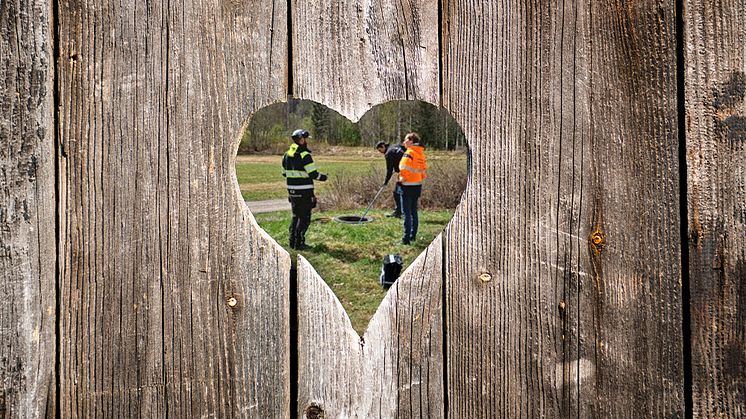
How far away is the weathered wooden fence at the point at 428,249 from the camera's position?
90cm

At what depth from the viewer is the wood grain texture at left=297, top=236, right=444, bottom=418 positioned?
0.92m

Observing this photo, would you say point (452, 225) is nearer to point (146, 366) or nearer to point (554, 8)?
point (554, 8)

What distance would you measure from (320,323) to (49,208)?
0.45m

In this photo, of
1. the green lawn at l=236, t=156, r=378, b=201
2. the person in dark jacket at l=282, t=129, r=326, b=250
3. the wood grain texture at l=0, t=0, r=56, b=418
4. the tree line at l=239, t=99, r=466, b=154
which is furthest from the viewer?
the tree line at l=239, t=99, r=466, b=154

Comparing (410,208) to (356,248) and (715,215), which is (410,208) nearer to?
(356,248)

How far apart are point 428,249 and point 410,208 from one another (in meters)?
10.7

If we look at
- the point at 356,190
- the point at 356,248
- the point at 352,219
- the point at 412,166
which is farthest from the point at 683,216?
the point at 356,190

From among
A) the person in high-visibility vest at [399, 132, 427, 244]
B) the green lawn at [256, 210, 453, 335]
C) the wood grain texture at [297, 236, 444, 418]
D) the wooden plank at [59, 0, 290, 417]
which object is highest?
the person in high-visibility vest at [399, 132, 427, 244]

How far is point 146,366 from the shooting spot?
3.00 feet

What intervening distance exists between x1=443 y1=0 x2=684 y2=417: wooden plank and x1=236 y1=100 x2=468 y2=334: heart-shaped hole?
6452 millimetres

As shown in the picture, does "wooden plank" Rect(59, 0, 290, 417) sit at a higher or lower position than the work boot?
higher

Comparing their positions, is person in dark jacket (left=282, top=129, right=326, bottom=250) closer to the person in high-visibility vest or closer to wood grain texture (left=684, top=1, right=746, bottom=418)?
the person in high-visibility vest

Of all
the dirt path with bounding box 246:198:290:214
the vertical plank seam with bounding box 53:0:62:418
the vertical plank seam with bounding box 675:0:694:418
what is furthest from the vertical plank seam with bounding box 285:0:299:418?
the dirt path with bounding box 246:198:290:214

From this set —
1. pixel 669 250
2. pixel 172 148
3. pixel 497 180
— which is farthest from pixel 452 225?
pixel 172 148
